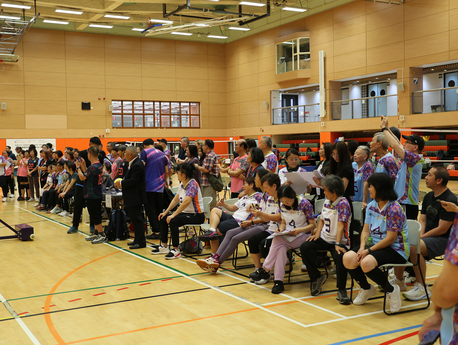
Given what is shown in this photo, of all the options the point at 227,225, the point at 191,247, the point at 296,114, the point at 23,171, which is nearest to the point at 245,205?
the point at 227,225

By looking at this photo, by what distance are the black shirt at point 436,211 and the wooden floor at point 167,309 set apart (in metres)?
0.84

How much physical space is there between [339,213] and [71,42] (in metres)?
24.0

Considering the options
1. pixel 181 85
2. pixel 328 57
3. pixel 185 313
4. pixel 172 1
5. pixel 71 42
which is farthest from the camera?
pixel 181 85

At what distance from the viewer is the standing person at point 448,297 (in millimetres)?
1429

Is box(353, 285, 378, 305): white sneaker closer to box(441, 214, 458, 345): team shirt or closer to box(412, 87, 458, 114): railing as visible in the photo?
box(441, 214, 458, 345): team shirt

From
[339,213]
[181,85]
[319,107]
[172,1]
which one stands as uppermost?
[172,1]

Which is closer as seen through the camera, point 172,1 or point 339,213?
point 339,213

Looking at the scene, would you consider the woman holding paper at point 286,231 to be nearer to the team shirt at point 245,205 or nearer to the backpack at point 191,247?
the team shirt at point 245,205

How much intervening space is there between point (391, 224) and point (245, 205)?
2.33m

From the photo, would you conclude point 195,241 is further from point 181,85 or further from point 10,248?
point 181,85

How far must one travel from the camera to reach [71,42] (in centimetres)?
2506

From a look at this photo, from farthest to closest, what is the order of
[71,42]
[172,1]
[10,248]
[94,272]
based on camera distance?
[71,42] < [172,1] < [10,248] < [94,272]

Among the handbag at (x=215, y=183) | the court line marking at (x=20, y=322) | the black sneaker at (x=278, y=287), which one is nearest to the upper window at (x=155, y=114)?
the handbag at (x=215, y=183)

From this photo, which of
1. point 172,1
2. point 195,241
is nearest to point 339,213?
point 195,241
